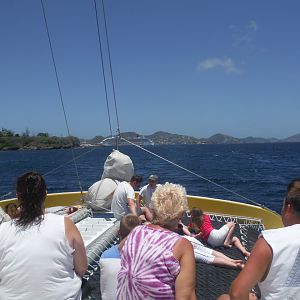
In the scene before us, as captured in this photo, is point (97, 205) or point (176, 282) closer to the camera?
point (176, 282)

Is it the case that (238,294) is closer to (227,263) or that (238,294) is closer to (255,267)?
(255,267)

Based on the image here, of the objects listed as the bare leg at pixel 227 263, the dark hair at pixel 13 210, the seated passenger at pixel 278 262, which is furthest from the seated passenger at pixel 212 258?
the seated passenger at pixel 278 262

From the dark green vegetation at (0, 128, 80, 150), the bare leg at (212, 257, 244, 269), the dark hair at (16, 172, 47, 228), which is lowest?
the dark green vegetation at (0, 128, 80, 150)

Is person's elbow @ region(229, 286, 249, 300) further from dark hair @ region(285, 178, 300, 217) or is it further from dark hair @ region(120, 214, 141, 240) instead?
dark hair @ region(120, 214, 141, 240)

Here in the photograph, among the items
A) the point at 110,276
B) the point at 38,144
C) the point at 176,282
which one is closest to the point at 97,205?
the point at 110,276

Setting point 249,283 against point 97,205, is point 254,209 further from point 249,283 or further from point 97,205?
point 249,283

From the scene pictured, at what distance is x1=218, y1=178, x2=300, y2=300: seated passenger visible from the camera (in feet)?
7.68

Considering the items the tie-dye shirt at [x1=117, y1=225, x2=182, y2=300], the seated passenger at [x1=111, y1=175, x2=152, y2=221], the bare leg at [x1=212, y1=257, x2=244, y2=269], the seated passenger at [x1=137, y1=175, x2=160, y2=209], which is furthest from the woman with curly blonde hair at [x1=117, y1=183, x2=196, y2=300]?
the seated passenger at [x1=137, y1=175, x2=160, y2=209]

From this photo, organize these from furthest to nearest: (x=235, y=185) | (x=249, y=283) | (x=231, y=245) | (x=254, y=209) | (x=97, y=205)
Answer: (x=235, y=185) → (x=254, y=209) → (x=97, y=205) → (x=231, y=245) → (x=249, y=283)

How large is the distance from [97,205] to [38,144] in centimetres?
17179

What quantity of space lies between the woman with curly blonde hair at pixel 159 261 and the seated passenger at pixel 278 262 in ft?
1.08

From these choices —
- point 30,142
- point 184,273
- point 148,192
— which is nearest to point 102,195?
point 148,192

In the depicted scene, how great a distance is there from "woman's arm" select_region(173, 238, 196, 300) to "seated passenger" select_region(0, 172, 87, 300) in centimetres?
82

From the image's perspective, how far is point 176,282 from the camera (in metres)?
2.42
